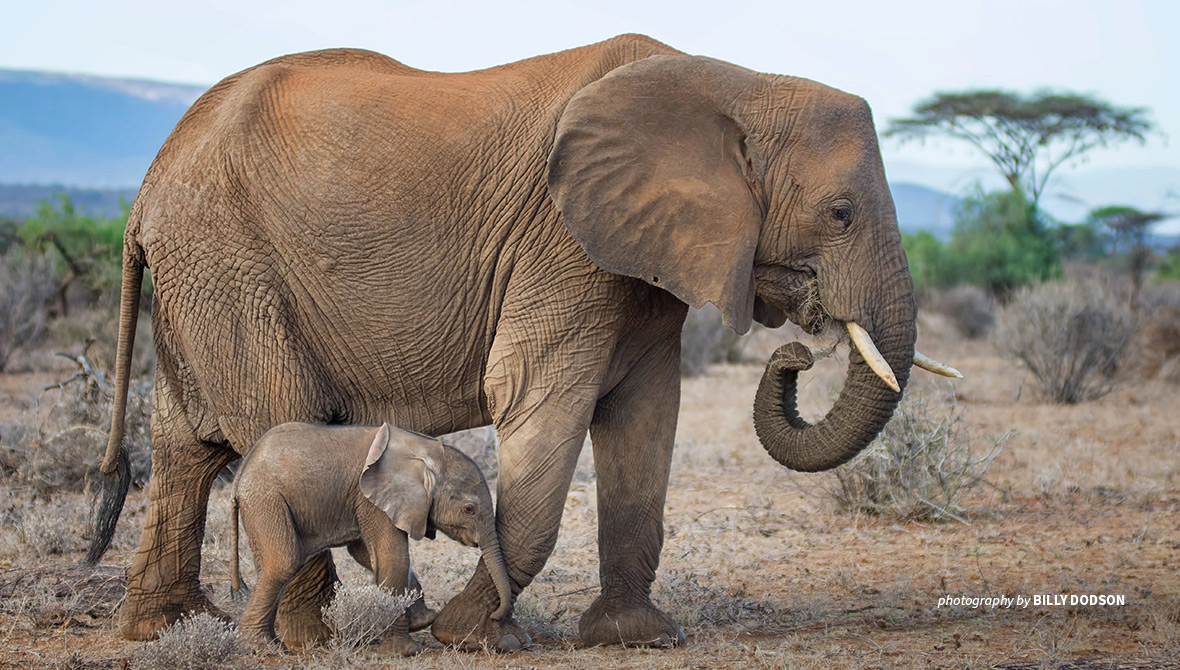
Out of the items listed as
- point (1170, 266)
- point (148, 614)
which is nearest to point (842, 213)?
point (148, 614)

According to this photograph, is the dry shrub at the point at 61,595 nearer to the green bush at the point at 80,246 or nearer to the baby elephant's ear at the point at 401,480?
the baby elephant's ear at the point at 401,480

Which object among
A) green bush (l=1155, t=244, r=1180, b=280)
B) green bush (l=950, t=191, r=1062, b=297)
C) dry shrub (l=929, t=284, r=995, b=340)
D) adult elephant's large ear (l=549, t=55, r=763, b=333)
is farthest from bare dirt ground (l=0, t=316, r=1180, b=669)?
green bush (l=1155, t=244, r=1180, b=280)

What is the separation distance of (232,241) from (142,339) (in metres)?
11.1

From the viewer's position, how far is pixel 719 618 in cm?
635

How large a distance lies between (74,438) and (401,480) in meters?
5.16

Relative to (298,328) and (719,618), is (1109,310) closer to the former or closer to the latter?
(719,618)

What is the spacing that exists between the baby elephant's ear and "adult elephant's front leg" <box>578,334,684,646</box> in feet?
3.26

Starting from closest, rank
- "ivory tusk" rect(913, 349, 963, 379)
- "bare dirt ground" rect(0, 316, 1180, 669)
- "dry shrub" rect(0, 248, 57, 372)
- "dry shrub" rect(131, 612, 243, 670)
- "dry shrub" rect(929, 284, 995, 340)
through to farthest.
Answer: "dry shrub" rect(131, 612, 243, 670) → "ivory tusk" rect(913, 349, 963, 379) → "bare dirt ground" rect(0, 316, 1180, 669) → "dry shrub" rect(0, 248, 57, 372) → "dry shrub" rect(929, 284, 995, 340)

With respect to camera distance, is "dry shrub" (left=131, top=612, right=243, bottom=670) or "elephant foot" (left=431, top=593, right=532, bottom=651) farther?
"elephant foot" (left=431, top=593, right=532, bottom=651)

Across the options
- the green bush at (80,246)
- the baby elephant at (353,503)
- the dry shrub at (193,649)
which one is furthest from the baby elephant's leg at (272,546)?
the green bush at (80,246)

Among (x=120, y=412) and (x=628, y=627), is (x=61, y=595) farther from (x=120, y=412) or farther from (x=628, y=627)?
(x=628, y=627)

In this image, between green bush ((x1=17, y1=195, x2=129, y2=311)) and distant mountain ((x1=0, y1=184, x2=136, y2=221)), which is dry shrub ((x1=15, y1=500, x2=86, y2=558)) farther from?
distant mountain ((x1=0, y1=184, x2=136, y2=221))

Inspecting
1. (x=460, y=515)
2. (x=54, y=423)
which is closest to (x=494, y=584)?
(x=460, y=515)

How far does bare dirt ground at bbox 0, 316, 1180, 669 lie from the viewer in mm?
5578
